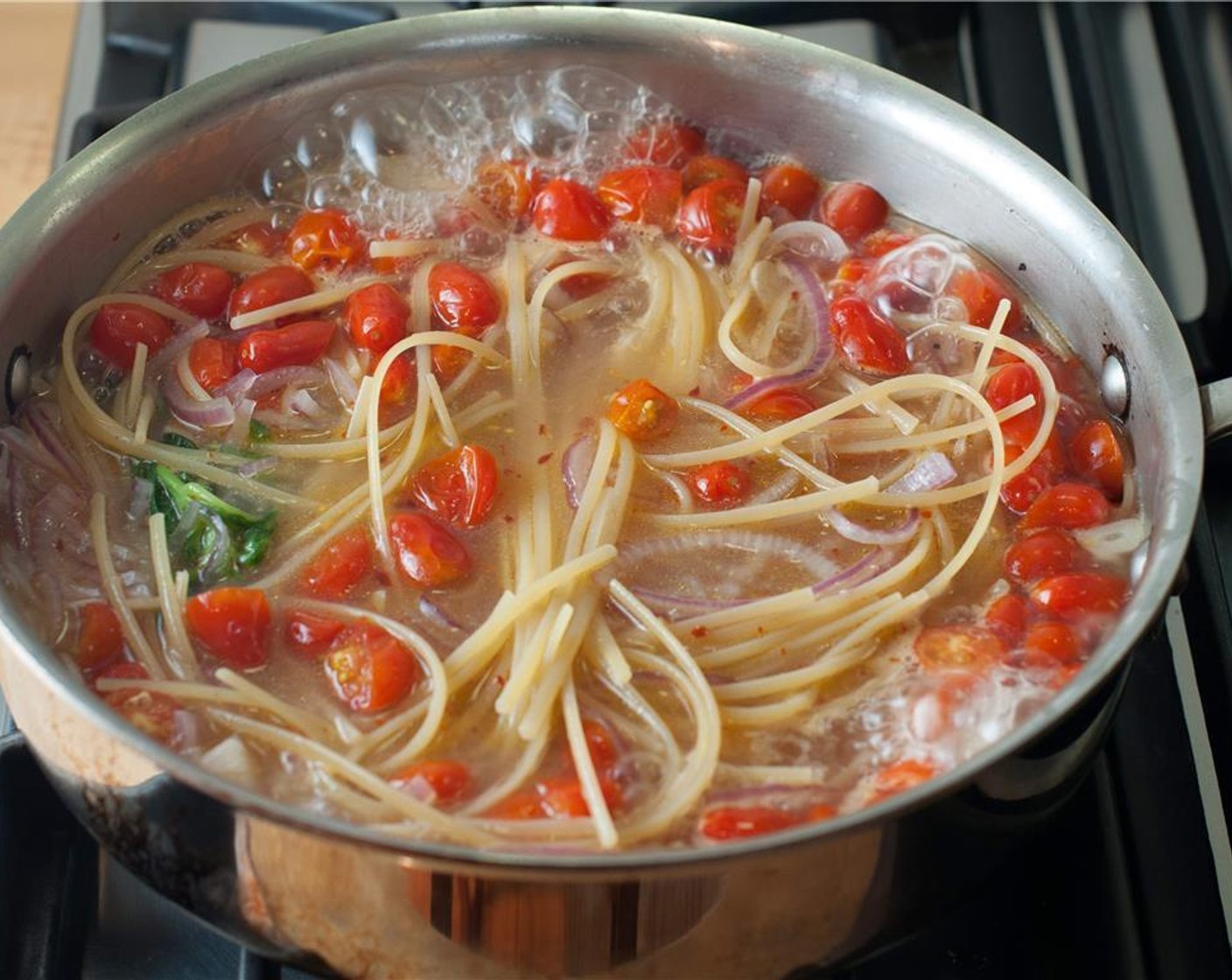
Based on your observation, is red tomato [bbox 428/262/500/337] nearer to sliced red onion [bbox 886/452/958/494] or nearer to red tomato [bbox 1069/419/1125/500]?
sliced red onion [bbox 886/452/958/494]

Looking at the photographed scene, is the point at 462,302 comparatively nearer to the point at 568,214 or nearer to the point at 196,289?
the point at 568,214

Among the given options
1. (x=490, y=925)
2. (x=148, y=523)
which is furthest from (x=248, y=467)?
(x=490, y=925)

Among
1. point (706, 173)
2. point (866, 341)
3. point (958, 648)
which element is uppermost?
point (706, 173)

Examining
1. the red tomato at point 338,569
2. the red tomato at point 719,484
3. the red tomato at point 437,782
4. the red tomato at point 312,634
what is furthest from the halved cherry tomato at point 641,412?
the red tomato at point 437,782

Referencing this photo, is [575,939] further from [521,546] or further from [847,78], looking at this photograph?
[847,78]

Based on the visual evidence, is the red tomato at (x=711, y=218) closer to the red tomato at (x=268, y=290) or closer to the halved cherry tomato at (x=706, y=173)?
the halved cherry tomato at (x=706, y=173)

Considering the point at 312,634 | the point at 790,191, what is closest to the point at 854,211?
the point at 790,191
